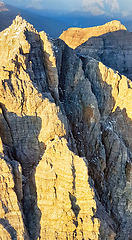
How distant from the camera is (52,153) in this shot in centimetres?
1462

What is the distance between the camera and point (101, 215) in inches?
623

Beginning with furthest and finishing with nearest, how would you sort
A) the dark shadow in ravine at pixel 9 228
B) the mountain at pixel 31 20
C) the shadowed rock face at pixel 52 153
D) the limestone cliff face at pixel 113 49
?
the mountain at pixel 31 20 < the limestone cliff face at pixel 113 49 < the shadowed rock face at pixel 52 153 < the dark shadow in ravine at pixel 9 228

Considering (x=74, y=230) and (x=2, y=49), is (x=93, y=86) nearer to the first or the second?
(x=2, y=49)

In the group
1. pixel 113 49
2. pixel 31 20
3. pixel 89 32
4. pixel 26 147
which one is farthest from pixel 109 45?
pixel 31 20

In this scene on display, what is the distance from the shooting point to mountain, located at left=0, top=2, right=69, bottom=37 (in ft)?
313

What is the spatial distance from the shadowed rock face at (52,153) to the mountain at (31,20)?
249ft

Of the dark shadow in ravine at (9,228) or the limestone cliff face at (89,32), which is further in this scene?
the limestone cliff face at (89,32)

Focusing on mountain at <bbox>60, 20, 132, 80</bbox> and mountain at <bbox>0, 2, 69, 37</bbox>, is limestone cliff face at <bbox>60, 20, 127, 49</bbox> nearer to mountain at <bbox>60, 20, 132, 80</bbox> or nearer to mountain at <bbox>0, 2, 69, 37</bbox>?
mountain at <bbox>60, 20, 132, 80</bbox>

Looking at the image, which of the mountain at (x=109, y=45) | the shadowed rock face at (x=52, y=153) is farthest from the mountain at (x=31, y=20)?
the shadowed rock face at (x=52, y=153)

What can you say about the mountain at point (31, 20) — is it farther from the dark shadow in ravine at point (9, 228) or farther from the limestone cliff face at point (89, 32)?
the dark shadow in ravine at point (9, 228)

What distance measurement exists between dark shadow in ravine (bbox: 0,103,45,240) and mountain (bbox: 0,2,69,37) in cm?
8178

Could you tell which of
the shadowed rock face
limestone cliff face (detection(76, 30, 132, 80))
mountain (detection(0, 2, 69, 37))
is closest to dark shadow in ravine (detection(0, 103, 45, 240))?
the shadowed rock face

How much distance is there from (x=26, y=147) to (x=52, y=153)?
8.23ft

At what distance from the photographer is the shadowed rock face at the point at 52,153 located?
45.3 feet
